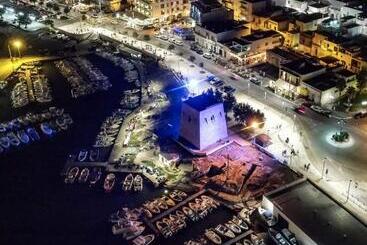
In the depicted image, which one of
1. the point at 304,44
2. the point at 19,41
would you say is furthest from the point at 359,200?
the point at 19,41

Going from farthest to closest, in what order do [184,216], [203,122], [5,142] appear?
1. [5,142]
2. [203,122]
3. [184,216]

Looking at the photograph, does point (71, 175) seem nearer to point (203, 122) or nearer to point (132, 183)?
point (132, 183)

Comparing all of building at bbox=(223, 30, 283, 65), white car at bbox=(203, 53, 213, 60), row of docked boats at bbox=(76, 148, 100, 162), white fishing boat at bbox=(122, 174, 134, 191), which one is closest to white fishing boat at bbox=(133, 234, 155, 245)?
white fishing boat at bbox=(122, 174, 134, 191)

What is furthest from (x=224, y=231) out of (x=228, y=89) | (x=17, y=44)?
(x=17, y=44)

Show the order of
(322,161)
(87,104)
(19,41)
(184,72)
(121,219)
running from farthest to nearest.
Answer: (19,41) → (184,72) → (87,104) → (322,161) → (121,219)

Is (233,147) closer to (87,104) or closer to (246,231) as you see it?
(246,231)

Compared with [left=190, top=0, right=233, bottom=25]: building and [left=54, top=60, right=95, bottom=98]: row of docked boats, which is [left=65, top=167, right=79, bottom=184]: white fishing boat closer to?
[left=54, top=60, right=95, bottom=98]: row of docked boats
